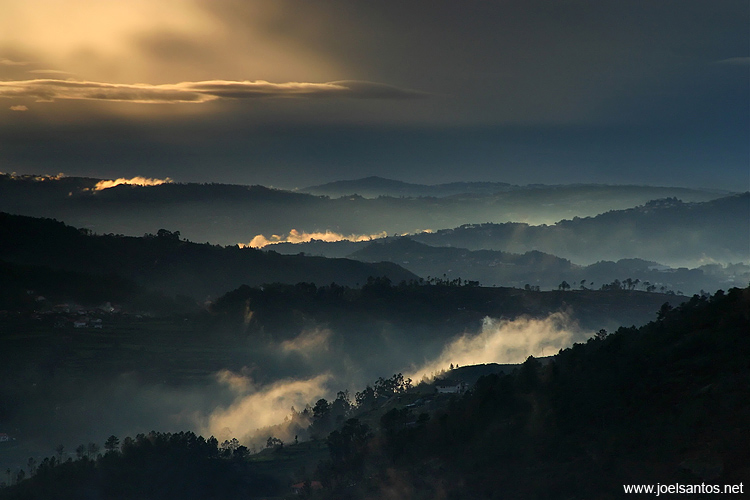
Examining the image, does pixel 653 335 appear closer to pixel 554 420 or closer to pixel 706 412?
pixel 554 420

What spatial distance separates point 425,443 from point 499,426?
76.4 ft

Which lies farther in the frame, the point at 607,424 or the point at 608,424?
the point at 607,424

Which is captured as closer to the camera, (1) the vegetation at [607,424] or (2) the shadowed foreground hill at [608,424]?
(2) the shadowed foreground hill at [608,424]

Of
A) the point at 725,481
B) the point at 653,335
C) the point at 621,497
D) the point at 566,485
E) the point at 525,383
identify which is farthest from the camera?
the point at 525,383

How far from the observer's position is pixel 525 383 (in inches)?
7515

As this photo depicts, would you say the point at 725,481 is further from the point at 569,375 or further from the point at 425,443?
the point at 425,443

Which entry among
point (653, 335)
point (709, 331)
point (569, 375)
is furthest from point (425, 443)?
point (709, 331)

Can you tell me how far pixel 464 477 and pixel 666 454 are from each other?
4868cm

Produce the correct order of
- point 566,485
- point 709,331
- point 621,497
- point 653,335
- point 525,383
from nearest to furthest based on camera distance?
point 621,497 < point 566,485 < point 709,331 < point 653,335 < point 525,383

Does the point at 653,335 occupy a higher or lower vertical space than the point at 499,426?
higher

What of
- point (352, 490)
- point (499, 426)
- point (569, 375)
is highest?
point (569, 375)

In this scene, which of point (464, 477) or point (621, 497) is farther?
point (464, 477)

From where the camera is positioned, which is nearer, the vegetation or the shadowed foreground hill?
the shadowed foreground hill

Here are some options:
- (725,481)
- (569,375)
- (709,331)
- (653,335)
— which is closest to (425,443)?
(569,375)
